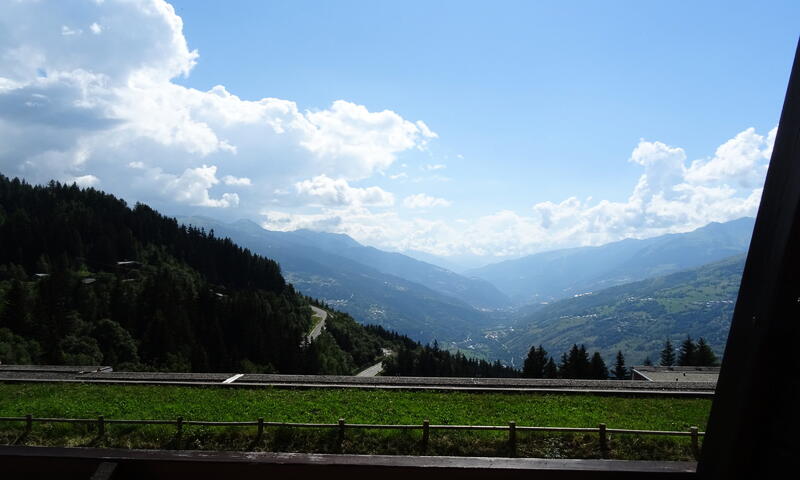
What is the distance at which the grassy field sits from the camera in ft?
45.5

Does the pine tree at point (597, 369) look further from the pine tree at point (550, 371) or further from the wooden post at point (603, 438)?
the wooden post at point (603, 438)

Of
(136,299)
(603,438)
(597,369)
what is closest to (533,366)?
(597,369)

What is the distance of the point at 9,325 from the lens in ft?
185

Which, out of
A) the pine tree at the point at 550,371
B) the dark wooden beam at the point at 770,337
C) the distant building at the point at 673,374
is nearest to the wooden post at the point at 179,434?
the dark wooden beam at the point at 770,337

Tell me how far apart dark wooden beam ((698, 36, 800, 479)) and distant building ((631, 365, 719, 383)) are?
34.1 m

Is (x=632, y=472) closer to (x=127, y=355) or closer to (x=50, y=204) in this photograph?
(x=127, y=355)

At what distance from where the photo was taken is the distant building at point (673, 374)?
31531 mm

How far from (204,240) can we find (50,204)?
33.8 meters

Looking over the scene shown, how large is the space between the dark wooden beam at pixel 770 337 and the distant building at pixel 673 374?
112ft

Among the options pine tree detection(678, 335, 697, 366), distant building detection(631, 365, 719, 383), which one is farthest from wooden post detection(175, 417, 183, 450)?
pine tree detection(678, 335, 697, 366)

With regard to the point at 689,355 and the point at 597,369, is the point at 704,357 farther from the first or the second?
the point at 597,369

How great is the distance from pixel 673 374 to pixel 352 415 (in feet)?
84.3

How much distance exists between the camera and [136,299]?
72750 millimetres

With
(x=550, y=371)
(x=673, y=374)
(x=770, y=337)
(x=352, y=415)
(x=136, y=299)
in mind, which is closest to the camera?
(x=770, y=337)
